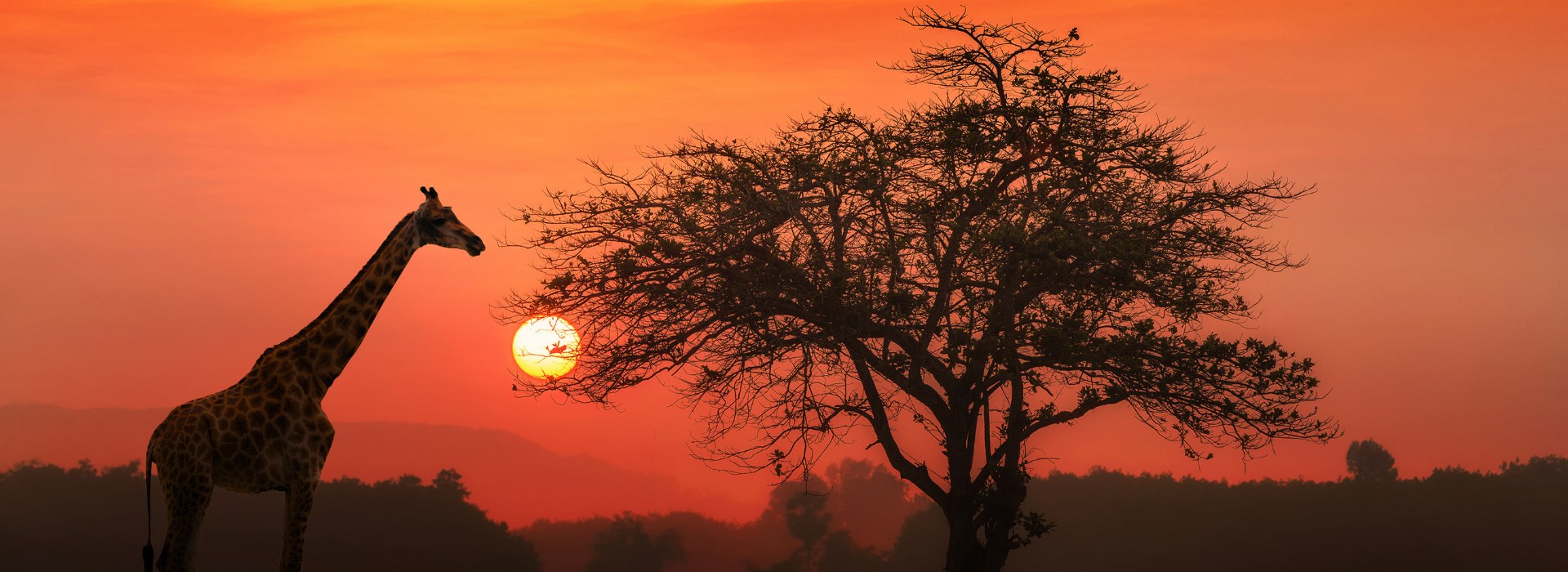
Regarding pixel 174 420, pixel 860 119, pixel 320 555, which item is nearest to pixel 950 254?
pixel 860 119

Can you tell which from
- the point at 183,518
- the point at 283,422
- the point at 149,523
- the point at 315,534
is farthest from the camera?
the point at 315,534

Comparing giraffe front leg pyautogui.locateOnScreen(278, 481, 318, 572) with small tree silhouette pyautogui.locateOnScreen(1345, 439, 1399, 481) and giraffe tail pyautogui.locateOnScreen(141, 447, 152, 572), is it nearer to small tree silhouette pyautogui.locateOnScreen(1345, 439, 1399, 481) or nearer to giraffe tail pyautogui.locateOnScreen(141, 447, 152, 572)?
giraffe tail pyautogui.locateOnScreen(141, 447, 152, 572)

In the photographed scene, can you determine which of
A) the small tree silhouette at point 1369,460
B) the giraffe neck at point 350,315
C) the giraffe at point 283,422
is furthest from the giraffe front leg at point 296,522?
the small tree silhouette at point 1369,460

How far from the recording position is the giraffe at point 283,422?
12516 mm

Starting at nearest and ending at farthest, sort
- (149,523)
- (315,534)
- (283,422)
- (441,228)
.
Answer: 1. (149,523)
2. (283,422)
3. (441,228)
4. (315,534)

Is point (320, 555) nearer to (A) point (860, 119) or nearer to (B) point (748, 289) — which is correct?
(B) point (748, 289)

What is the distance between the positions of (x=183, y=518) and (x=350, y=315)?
249 cm

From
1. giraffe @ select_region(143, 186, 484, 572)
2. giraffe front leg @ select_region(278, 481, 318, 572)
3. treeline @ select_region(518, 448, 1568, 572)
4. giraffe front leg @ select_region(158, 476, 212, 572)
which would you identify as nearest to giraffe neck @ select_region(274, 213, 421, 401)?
giraffe @ select_region(143, 186, 484, 572)

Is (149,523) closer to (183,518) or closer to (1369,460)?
(183,518)

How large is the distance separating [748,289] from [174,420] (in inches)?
360

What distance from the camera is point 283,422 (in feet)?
42.2

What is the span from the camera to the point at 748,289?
2014 centimetres

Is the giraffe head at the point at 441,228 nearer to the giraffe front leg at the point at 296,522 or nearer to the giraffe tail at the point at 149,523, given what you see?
the giraffe front leg at the point at 296,522

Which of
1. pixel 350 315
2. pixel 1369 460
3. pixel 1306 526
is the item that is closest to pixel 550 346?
pixel 350 315
